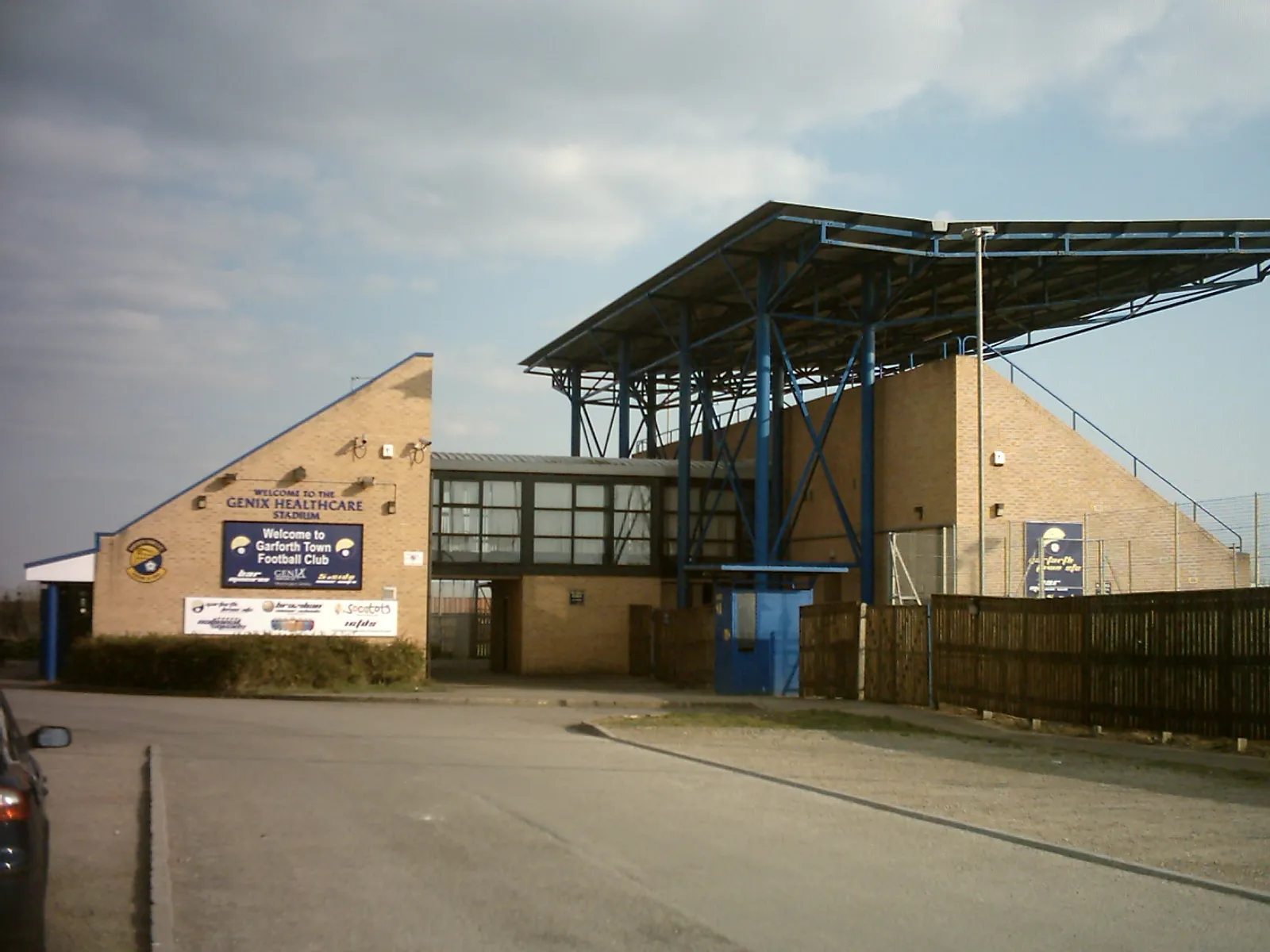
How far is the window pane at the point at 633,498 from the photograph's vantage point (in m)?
42.1

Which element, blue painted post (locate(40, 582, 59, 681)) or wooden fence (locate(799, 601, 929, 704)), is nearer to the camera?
wooden fence (locate(799, 601, 929, 704))

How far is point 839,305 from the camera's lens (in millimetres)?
42219

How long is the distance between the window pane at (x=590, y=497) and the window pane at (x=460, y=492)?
124 inches

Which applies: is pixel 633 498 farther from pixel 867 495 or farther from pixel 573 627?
pixel 867 495

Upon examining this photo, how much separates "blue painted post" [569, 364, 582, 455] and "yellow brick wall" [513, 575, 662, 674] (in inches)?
489

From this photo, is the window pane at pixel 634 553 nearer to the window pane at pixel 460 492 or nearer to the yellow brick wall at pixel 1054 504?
the window pane at pixel 460 492

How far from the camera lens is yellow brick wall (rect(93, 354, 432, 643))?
3269 cm

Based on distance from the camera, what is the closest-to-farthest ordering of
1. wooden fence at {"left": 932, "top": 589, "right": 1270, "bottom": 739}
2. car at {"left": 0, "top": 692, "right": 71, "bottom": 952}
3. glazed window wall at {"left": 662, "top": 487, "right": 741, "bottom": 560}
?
car at {"left": 0, "top": 692, "right": 71, "bottom": 952}, wooden fence at {"left": 932, "top": 589, "right": 1270, "bottom": 739}, glazed window wall at {"left": 662, "top": 487, "right": 741, "bottom": 560}

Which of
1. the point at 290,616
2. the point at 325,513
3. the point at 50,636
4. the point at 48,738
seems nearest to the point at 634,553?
the point at 325,513

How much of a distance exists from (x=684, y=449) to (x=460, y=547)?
24.8 feet

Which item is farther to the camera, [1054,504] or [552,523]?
[552,523]

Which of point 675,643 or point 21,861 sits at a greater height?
point 21,861

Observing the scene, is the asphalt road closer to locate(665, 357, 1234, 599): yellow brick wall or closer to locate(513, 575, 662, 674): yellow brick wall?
locate(665, 357, 1234, 599): yellow brick wall

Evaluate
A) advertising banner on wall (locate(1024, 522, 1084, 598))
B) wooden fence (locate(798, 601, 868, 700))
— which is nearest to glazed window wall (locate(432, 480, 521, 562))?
wooden fence (locate(798, 601, 868, 700))
